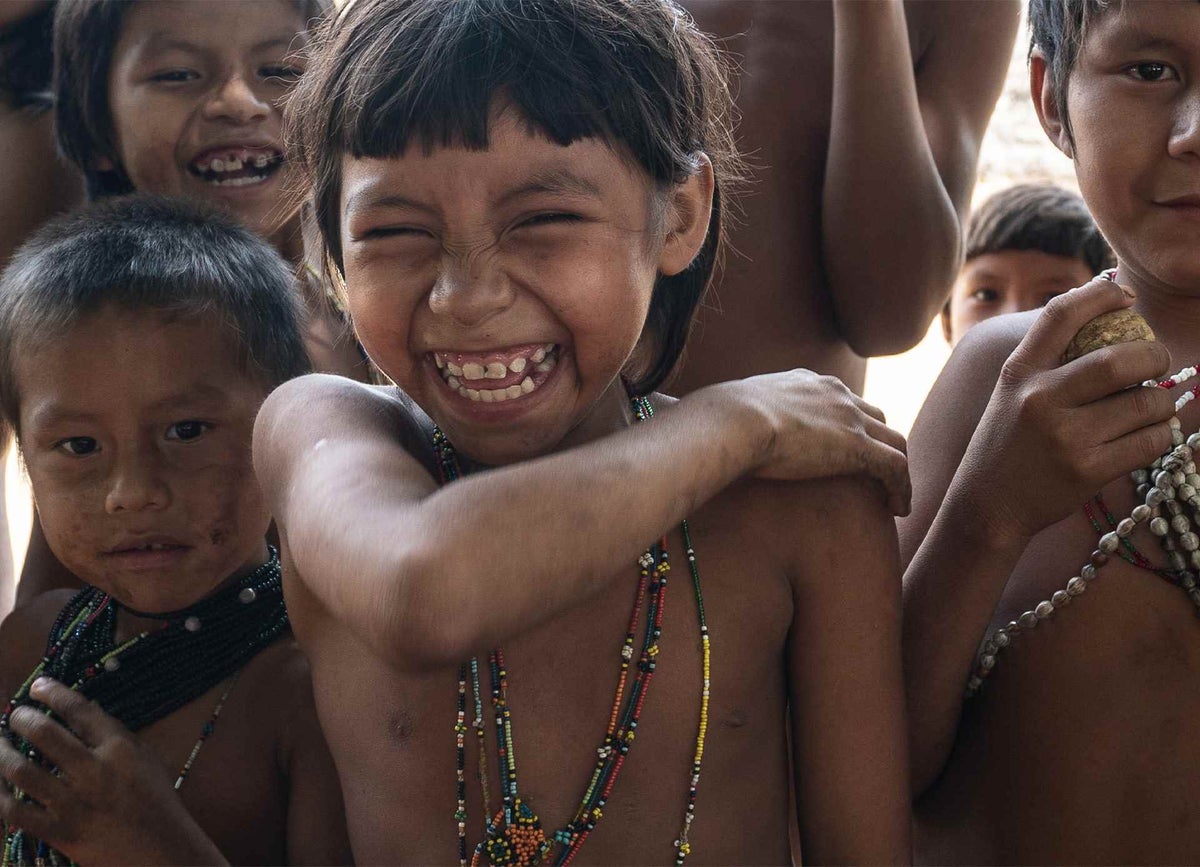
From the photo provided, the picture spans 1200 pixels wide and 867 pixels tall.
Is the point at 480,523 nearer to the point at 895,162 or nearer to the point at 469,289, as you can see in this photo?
the point at 469,289

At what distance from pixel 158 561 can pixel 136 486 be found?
0.12 meters

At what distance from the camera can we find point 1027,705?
1.73m

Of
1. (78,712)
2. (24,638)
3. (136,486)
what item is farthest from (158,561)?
(24,638)

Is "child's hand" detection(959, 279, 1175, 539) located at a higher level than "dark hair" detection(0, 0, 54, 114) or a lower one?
lower

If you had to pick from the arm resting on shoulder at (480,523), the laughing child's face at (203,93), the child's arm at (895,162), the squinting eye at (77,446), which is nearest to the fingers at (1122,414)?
the arm resting on shoulder at (480,523)

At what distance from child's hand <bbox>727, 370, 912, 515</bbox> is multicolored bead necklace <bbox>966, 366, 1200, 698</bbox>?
0.73ft

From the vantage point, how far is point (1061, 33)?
1798 millimetres

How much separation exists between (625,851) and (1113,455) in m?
0.71

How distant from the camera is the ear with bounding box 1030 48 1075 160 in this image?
1854 mm

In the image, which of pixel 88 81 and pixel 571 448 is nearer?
pixel 571 448

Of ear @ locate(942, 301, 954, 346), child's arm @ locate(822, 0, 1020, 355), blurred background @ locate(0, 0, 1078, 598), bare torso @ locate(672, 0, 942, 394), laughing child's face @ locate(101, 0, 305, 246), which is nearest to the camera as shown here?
child's arm @ locate(822, 0, 1020, 355)

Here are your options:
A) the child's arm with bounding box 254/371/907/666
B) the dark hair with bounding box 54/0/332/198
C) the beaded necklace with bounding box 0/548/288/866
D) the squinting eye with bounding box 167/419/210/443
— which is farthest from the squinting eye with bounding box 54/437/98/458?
the dark hair with bounding box 54/0/332/198

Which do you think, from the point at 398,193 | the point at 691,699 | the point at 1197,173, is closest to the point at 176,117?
the point at 398,193

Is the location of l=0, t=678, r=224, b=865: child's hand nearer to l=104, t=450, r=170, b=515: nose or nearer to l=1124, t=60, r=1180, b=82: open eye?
l=104, t=450, r=170, b=515: nose
